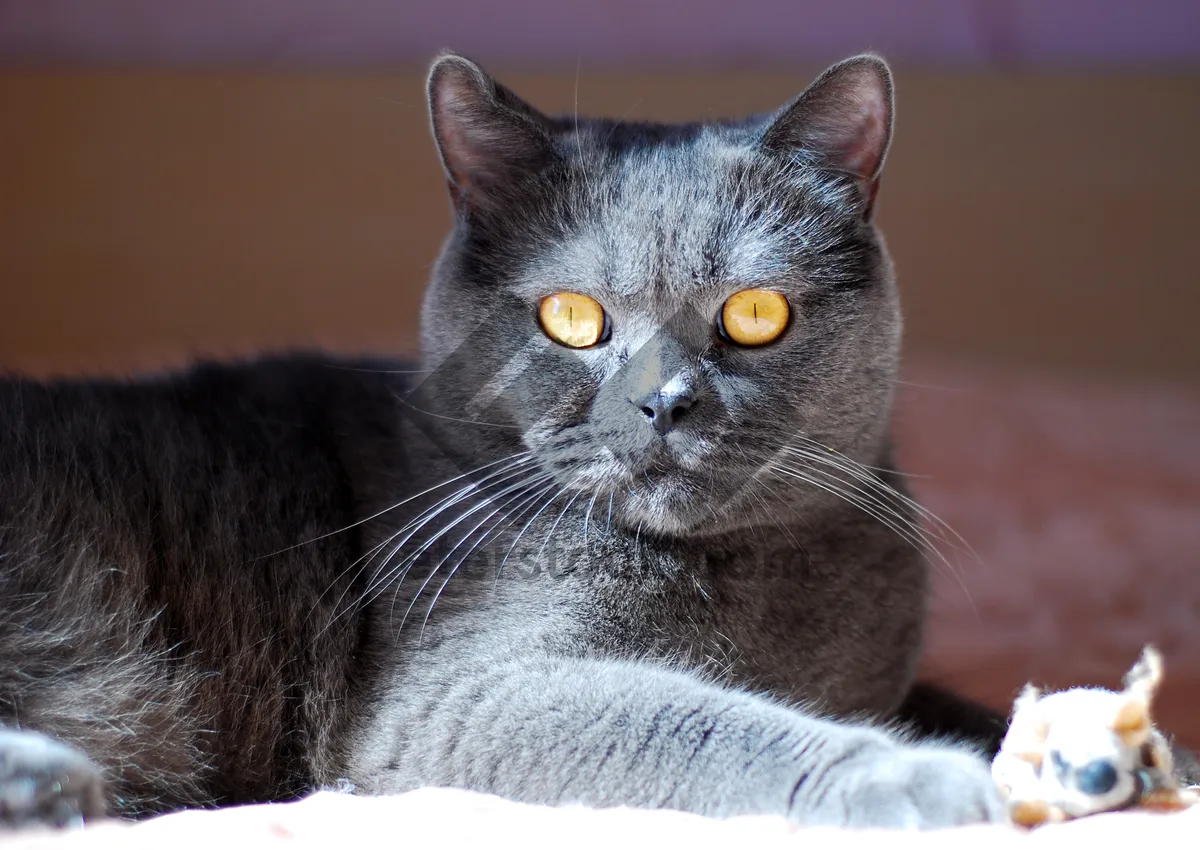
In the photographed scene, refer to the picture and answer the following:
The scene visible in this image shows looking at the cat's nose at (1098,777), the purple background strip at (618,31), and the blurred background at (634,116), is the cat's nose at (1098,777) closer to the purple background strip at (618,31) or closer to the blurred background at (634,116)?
the blurred background at (634,116)

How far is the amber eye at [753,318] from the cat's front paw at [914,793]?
1.42 feet

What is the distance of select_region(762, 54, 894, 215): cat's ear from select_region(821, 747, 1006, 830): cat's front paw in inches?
25.4

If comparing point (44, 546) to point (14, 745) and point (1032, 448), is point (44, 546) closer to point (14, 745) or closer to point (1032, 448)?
point (14, 745)

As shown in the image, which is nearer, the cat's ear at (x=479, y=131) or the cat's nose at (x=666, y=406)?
the cat's nose at (x=666, y=406)

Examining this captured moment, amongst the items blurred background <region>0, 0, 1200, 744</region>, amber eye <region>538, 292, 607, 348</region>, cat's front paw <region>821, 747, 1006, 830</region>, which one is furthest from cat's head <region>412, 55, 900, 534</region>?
blurred background <region>0, 0, 1200, 744</region>

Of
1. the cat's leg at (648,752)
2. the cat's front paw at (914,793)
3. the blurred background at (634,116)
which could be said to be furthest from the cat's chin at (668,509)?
the blurred background at (634,116)

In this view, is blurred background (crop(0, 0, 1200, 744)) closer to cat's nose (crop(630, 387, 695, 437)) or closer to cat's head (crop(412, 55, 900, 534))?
cat's head (crop(412, 55, 900, 534))

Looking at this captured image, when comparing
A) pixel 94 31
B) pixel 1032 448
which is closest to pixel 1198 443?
pixel 1032 448

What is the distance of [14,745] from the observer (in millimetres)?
917

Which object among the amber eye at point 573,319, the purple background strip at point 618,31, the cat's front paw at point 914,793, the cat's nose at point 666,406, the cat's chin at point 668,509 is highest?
the purple background strip at point 618,31

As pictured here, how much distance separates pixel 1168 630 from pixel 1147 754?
116 centimetres

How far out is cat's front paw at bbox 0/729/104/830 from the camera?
2.90 ft

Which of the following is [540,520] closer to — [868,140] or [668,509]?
[668,509]

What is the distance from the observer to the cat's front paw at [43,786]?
88 cm
